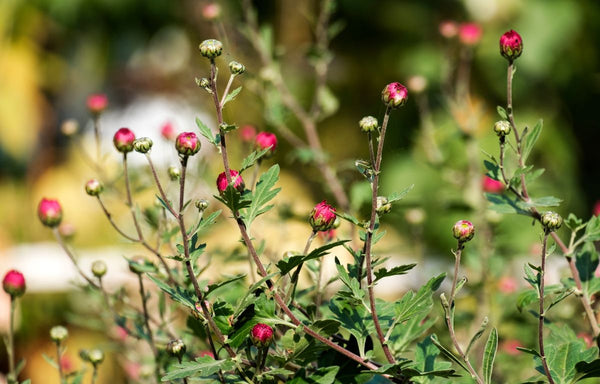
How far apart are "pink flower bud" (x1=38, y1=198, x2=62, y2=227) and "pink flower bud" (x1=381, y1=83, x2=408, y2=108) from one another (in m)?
0.34

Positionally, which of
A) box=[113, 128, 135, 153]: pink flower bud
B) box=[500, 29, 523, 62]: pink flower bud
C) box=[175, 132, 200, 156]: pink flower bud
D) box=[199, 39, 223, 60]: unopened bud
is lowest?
box=[175, 132, 200, 156]: pink flower bud

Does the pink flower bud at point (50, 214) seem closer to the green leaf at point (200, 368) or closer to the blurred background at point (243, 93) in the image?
the green leaf at point (200, 368)

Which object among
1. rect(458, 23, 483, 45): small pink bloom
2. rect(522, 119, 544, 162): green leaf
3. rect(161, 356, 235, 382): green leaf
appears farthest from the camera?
rect(458, 23, 483, 45): small pink bloom

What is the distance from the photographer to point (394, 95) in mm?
392

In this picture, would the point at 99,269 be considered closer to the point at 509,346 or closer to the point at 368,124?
the point at 368,124

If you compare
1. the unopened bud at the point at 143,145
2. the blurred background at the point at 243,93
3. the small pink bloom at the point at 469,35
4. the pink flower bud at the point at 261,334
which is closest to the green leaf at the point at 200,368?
the pink flower bud at the point at 261,334

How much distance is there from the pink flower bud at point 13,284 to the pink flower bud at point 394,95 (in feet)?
1.09

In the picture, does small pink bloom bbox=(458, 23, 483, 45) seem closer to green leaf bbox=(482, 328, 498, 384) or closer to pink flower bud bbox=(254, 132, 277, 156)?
pink flower bud bbox=(254, 132, 277, 156)

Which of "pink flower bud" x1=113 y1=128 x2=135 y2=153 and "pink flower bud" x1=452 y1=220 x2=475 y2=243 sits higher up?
"pink flower bud" x1=113 y1=128 x2=135 y2=153

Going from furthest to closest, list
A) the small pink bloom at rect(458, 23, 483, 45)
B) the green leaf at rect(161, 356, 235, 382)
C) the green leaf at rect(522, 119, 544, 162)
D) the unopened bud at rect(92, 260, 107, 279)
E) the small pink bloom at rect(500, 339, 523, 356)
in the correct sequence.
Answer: the small pink bloom at rect(458, 23, 483, 45) → the small pink bloom at rect(500, 339, 523, 356) → the unopened bud at rect(92, 260, 107, 279) → the green leaf at rect(522, 119, 544, 162) → the green leaf at rect(161, 356, 235, 382)

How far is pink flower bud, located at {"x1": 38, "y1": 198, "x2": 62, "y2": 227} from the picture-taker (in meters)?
0.62

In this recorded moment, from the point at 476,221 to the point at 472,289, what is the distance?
0.47ft

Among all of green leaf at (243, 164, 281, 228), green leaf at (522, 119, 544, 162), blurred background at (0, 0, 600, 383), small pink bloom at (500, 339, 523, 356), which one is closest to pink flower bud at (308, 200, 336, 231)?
green leaf at (243, 164, 281, 228)

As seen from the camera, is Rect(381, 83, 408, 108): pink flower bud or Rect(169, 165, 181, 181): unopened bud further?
Rect(169, 165, 181, 181): unopened bud
